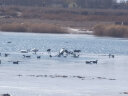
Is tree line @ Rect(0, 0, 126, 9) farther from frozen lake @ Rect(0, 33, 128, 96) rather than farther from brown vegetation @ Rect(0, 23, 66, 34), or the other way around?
frozen lake @ Rect(0, 33, 128, 96)

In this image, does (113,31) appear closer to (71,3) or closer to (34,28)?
(34,28)

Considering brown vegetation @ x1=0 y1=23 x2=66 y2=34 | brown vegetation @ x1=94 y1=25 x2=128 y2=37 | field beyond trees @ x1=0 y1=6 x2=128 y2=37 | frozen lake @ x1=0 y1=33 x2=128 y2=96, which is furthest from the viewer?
field beyond trees @ x1=0 y1=6 x2=128 y2=37

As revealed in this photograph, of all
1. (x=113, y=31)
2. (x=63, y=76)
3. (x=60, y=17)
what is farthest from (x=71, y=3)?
(x=63, y=76)

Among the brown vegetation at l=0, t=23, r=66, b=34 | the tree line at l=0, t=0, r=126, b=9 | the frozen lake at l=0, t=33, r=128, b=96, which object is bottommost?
the brown vegetation at l=0, t=23, r=66, b=34

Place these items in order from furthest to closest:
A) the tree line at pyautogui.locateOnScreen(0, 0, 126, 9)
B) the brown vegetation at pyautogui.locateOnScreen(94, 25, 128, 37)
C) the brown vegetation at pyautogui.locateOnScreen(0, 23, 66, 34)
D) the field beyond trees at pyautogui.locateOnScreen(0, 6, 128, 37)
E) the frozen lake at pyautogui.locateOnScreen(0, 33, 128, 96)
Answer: the tree line at pyautogui.locateOnScreen(0, 0, 126, 9) → the field beyond trees at pyautogui.locateOnScreen(0, 6, 128, 37) → the brown vegetation at pyautogui.locateOnScreen(0, 23, 66, 34) → the brown vegetation at pyautogui.locateOnScreen(94, 25, 128, 37) → the frozen lake at pyautogui.locateOnScreen(0, 33, 128, 96)

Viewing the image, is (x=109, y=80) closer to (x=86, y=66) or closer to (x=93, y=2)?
(x=86, y=66)

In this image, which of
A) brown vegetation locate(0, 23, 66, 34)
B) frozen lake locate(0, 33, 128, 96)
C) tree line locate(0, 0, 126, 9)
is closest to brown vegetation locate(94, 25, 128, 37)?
brown vegetation locate(0, 23, 66, 34)

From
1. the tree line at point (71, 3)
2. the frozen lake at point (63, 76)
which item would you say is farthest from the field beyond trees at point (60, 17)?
the frozen lake at point (63, 76)

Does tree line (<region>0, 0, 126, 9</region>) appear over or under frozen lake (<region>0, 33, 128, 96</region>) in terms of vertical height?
under

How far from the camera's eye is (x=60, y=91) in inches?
1340

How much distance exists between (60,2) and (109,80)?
111868mm

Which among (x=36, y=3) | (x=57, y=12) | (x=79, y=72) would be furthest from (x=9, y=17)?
(x=79, y=72)

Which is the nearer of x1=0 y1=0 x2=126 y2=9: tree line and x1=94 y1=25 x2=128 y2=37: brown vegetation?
x1=94 y1=25 x2=128 y2=37: brown vegetation

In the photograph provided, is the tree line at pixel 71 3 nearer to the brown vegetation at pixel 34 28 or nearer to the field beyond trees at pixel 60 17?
the field beyond trees at pixel 60 17
